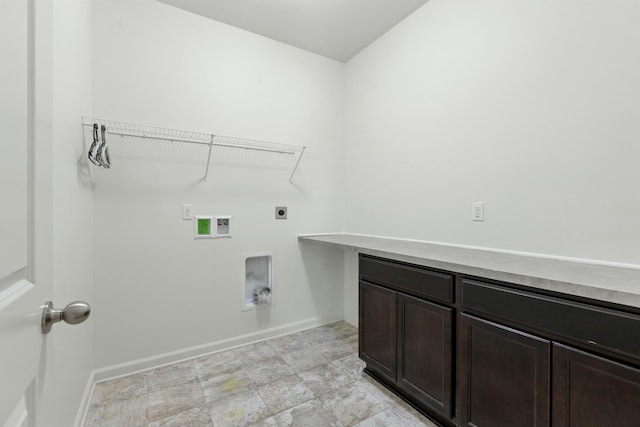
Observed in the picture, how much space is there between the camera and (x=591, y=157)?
1.39 meters

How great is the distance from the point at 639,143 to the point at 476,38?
1089mm

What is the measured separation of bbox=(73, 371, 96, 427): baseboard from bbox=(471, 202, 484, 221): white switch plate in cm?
249

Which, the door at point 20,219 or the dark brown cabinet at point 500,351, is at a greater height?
the door at point 20,219

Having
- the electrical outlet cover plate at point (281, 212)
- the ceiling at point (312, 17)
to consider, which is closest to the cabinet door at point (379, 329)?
the electrical outlet cover plate at point (281, 212)

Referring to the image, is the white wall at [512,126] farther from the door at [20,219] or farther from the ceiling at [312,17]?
the door at [20,219]

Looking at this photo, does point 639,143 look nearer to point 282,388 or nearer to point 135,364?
point 282,388

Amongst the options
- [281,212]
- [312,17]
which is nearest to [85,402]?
[281,212]

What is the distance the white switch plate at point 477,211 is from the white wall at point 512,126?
35 mm

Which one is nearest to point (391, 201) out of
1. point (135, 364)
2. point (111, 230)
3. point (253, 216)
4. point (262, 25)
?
point (253, 216)

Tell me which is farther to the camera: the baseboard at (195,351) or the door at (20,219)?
the baseboard at (195,351)

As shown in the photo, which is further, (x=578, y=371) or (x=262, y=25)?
(x=262, y=25)

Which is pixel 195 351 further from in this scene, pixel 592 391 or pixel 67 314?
pixel 592 391

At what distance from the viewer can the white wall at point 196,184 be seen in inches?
78.9

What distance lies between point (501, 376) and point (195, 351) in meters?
2.07
